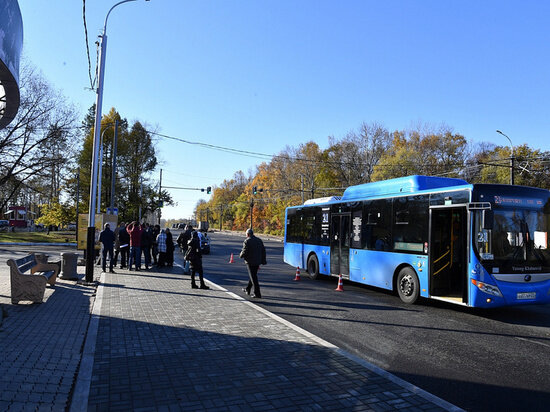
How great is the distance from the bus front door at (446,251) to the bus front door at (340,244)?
3698 mm

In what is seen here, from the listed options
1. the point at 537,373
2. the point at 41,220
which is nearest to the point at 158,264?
the point at 537,373

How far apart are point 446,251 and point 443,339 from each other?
328 centimetres

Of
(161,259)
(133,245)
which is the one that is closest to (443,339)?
(133,245)

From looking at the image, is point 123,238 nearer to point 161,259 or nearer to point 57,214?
point 161,259

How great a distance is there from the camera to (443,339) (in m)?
6.88

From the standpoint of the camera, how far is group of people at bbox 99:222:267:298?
1034 cm

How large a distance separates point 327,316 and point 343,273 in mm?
4834

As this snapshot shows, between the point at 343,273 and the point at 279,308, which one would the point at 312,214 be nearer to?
the point at 343,273

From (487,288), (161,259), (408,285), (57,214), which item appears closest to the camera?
(487,288)

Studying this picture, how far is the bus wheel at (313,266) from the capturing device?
1498 cm

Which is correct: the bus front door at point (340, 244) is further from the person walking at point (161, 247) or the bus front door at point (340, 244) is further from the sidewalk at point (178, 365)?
the person walking at point (161, 247)

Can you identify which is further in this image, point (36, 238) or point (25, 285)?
point (36, 238)

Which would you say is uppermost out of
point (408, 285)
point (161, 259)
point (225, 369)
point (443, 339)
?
point (408, 285)

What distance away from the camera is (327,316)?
8484 mm
